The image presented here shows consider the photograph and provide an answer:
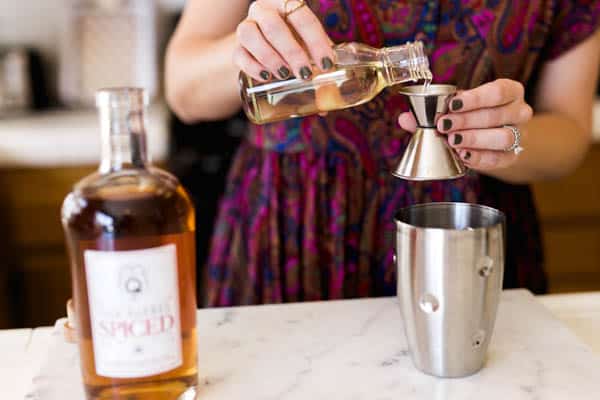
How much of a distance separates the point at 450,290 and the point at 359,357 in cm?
12

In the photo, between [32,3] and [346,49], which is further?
[32,3]

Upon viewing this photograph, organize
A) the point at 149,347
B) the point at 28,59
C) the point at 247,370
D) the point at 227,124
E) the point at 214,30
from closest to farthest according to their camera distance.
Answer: the point at 149,347, the point at 247,370, the point at 214,30, the point at 227,124, the point at 28,59

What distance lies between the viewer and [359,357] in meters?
0.69

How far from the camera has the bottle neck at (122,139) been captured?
1.83ft

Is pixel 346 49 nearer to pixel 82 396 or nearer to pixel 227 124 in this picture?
pixel 82 396

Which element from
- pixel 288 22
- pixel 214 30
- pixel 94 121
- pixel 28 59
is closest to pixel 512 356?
pixel 288 22

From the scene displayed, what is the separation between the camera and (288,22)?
0.67 meters

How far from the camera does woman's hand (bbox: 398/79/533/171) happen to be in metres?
0.69

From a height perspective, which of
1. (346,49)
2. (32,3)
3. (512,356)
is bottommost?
(512,356)

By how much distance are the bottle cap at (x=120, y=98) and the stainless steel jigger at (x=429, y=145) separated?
0.79 feet

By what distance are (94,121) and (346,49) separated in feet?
4.68

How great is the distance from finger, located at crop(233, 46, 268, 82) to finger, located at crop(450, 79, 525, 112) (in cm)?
18

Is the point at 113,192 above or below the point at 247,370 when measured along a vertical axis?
above

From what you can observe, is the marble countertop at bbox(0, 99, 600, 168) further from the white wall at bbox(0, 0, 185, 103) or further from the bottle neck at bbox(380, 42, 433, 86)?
the bottle neck at bbox(380, 42, 433, 86)
